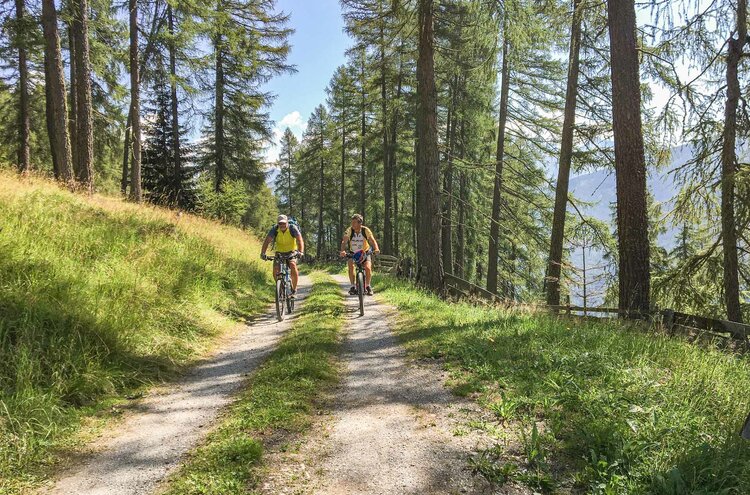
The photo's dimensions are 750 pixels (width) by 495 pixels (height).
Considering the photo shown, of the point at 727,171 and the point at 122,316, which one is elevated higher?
the point at 727,171

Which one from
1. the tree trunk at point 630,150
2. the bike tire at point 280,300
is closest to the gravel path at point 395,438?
the bike tire at point 280,300

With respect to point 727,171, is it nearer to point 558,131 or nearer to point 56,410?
point 558,131

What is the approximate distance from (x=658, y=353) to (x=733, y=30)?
7.88m

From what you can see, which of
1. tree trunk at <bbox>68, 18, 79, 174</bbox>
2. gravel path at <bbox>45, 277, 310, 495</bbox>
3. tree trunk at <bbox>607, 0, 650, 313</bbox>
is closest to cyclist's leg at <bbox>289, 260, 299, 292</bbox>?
gravel path at <bbox>45, 277, 310, 495</bbox>

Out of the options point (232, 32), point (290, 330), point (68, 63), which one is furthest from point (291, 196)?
point (290, 330)

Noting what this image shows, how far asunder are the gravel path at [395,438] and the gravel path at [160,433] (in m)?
1.29

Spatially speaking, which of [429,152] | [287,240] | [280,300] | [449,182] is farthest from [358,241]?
[449,182]

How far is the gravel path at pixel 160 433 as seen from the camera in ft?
9.88

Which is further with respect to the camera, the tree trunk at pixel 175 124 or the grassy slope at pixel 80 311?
the tree trunk at pixel 175 124

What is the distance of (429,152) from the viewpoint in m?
11.4

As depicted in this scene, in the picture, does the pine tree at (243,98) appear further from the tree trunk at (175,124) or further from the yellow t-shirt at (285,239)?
the yellow t-shirt at (285,239)

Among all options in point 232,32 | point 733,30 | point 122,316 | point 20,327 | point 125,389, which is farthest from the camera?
point 232,32

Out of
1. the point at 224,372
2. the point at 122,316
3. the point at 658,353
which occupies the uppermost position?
the point at 122,316

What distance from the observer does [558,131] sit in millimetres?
16438
